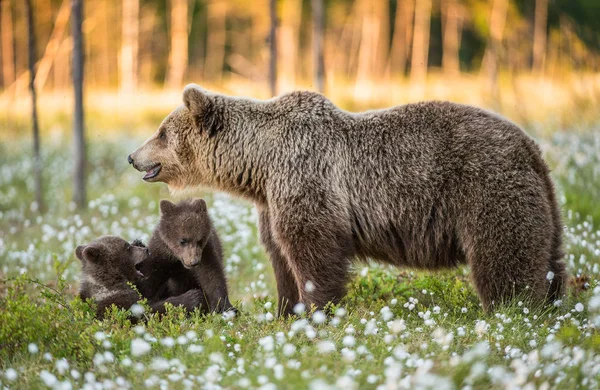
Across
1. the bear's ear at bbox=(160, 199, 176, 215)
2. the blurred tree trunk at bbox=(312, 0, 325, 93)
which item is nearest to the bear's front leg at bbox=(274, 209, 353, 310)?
the bear's ear at bbox=(160, 199, 176, 215)

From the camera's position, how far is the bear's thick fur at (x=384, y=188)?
5.23 metres

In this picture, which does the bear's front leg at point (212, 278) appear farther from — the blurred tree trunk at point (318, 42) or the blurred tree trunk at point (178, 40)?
the blurred tree trunk at point (178, 40)

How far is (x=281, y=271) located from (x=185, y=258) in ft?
2.68

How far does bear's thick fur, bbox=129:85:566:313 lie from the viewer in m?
5.23

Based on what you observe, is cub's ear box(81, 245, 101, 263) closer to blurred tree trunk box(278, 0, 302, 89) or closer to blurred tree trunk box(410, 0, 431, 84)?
blurred tree trunk box(410, 0, 431, 84)

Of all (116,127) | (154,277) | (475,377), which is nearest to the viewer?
(475,377)

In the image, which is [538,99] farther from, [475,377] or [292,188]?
[475,377]

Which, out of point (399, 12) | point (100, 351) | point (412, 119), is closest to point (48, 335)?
point (100, 351)

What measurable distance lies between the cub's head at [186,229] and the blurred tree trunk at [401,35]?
27.9m

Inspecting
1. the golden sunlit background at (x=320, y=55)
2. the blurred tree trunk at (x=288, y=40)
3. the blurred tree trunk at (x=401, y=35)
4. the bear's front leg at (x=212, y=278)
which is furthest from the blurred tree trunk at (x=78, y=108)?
the blurred tree trunk at (x=401, y=35)

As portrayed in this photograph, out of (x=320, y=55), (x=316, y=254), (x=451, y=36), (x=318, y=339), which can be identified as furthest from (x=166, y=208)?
(x=451, y=36)

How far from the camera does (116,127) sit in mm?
20375

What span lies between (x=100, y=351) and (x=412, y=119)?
292 cm

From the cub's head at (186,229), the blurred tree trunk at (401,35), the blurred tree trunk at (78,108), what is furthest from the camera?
the blurred tree trunk at (401,35)
